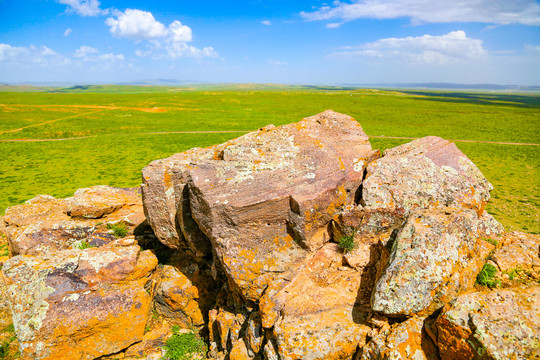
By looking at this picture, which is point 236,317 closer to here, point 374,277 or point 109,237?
point 374,277

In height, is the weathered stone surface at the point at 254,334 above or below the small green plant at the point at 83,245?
below

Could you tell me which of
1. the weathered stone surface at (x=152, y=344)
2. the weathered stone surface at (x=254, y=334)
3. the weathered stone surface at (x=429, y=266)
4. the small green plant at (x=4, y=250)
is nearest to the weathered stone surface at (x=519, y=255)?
the weathered stone surface at (x=429, y=266)

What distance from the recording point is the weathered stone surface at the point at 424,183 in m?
10.8

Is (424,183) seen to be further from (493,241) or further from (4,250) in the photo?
(4,250)

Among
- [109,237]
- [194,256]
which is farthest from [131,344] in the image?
[109,237]

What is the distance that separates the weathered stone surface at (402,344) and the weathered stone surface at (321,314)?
0.61 m

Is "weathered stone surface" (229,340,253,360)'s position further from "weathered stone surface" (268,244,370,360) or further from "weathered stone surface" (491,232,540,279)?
"weathered stone surface" (491,232,540,279)

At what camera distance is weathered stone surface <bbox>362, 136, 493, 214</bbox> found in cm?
1075

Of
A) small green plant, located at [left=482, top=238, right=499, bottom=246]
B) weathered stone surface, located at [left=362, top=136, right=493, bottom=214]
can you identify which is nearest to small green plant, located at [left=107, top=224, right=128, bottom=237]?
weathered stone surface, located at [left=362, top=136, right=493, bottom=214]

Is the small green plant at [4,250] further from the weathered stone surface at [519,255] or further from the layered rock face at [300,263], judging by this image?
the weathered stone surface at [519,255]

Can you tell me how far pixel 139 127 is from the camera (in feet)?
238

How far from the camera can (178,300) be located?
13.1 m

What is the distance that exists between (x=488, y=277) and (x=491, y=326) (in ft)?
8.33

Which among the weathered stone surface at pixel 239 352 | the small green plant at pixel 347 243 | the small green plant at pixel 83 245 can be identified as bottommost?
the weathered stone surface at pixel 239 352
